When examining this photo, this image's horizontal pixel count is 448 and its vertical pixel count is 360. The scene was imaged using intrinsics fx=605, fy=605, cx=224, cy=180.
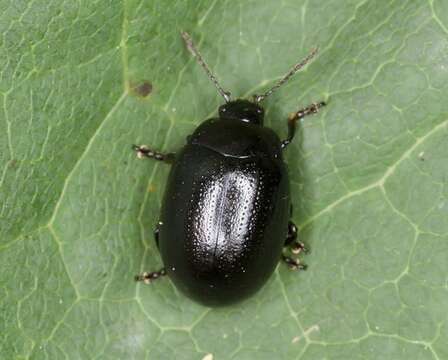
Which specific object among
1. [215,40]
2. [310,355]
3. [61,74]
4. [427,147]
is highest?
[61,74]

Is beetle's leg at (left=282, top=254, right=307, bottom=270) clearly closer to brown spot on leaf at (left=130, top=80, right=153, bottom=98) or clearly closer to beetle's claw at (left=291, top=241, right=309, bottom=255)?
beetle's claw at (left=291, top=241, right=309, bottom=255)

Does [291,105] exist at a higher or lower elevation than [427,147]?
higher

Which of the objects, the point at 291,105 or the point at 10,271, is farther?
the point at 291,105

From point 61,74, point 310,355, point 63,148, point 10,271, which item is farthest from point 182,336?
point 61,74

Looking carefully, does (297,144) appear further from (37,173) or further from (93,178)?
(37,173)

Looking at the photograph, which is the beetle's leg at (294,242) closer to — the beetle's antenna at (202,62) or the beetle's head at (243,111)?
the beetle's head at (243,111)

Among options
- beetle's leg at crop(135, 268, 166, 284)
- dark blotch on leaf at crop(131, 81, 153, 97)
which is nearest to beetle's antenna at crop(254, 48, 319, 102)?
dark blotch on leaf at crop(131, 81, 153, 97)

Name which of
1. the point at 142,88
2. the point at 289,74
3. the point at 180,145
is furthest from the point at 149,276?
the point at 289,74

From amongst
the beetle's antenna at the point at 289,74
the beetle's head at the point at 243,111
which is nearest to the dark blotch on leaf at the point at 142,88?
the beetle's head at the point at 243,111
